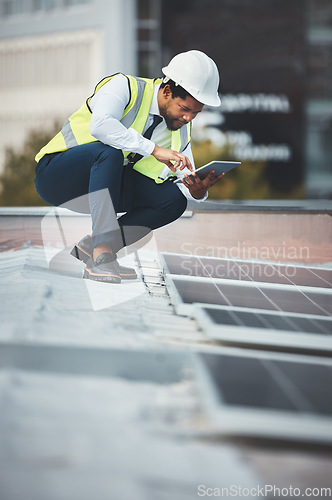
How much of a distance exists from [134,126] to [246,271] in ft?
3.65

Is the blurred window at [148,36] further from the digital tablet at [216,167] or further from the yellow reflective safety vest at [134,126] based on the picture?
the digital tablet at [216,167]

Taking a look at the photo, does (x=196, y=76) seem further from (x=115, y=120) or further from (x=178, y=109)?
(x=115, y=120)

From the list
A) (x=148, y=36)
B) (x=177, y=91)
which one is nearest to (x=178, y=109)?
(x=177, y=91)

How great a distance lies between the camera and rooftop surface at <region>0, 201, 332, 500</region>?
3.67 ft

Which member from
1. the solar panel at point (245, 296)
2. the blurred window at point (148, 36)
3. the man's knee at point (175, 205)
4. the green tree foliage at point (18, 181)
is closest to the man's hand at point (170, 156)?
the man's knee at point (175, 205)

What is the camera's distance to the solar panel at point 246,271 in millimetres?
3312

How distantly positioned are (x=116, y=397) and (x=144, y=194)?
1971mm

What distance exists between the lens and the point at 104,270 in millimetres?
2828

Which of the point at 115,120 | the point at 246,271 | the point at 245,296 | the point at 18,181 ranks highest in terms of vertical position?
the point at 115,120

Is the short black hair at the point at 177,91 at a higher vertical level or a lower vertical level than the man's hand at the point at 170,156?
higher

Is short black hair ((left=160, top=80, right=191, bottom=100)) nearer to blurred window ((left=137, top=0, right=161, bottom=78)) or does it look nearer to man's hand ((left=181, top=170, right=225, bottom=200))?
man's hand ((left=181, top=170, right=225, bottom=200))

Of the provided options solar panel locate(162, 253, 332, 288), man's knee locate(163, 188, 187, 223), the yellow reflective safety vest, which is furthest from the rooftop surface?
the yellow reflective safety vest

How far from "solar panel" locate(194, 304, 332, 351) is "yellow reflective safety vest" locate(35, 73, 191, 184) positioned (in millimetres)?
1083

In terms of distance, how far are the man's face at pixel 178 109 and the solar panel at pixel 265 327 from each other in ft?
3.26
